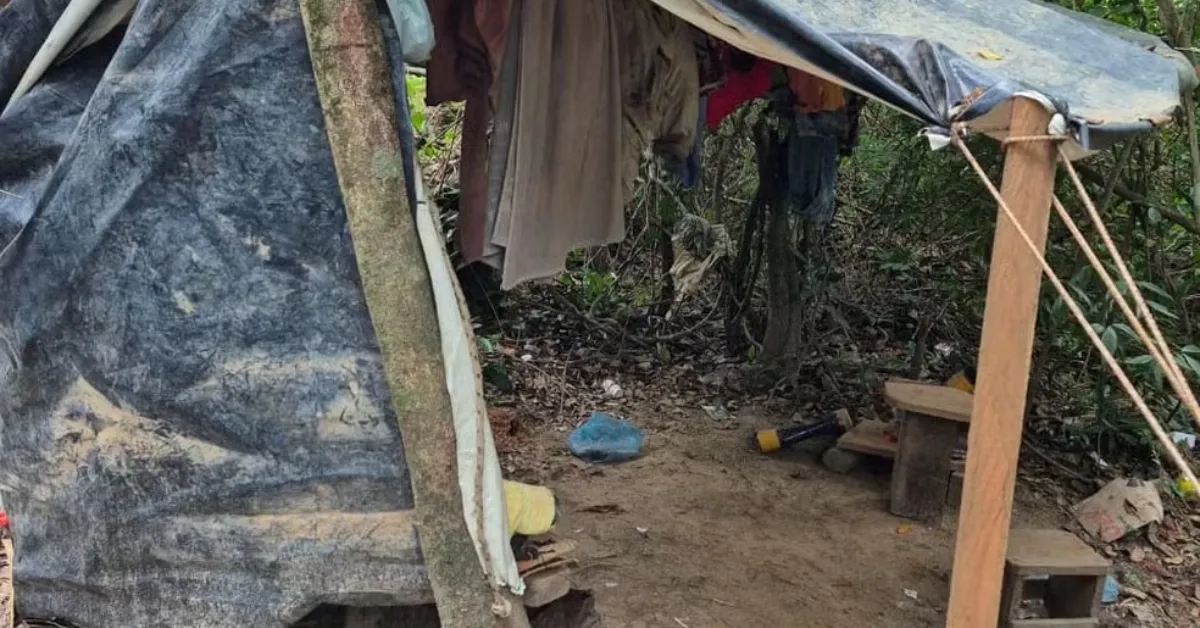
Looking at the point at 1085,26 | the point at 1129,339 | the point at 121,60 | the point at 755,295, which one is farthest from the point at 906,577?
the point at 121,60

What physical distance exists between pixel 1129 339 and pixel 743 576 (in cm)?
221

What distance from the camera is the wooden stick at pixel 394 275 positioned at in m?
2.06

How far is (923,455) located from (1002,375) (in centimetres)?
245

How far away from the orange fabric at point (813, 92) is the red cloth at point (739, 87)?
111 millimetres

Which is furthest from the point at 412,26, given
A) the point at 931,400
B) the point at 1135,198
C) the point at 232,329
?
the point at 1135,198

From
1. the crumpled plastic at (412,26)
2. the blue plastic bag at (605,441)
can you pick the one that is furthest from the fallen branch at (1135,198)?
the crumpled plastic at (412,26)

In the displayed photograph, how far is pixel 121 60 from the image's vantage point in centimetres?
220

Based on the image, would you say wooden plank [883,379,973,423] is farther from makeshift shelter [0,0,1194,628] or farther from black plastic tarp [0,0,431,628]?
black plastic tarp [0,0,431,628]

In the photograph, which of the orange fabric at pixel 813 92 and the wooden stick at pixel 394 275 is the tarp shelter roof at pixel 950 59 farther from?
the orange fabric at pixel 813 92

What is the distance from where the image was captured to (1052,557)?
335cm

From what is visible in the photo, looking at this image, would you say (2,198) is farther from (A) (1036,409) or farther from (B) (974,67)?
(A) (1036,409)

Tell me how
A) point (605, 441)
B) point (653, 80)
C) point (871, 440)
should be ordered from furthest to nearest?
point (605, 441) → point (871, 440) → point (653, 80)

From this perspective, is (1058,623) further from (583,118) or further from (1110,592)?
(583,118)

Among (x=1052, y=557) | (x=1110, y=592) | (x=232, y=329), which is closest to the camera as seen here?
(x=232, y=329)
